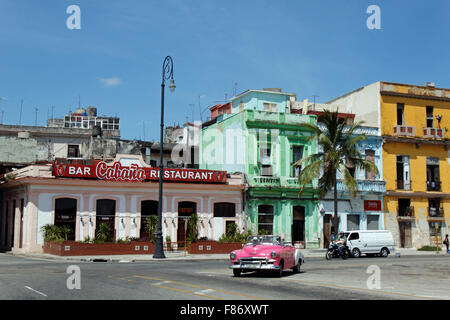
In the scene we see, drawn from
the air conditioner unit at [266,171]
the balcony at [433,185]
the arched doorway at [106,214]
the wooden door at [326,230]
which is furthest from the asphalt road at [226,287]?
the balcony at [433,185]

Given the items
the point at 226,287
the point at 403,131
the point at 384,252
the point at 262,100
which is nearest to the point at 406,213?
the point at 403,131

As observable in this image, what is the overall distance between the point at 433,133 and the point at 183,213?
23754 mm

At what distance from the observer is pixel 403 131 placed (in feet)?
150

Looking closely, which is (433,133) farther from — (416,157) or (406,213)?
(406,213)

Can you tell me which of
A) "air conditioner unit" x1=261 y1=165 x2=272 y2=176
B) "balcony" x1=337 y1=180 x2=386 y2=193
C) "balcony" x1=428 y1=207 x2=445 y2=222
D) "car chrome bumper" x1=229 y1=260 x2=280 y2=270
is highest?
"air conditioner unit" x1=261 y1=165 x2=272 y2=176

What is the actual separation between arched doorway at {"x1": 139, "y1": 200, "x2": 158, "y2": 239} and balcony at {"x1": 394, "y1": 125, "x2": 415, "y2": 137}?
21938 millimetres

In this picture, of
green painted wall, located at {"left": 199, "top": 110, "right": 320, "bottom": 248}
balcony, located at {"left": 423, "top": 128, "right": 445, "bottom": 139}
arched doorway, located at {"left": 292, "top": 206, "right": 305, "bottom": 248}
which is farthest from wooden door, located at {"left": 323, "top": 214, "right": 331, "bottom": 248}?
balcony, located at {"left": 423, "top": 128, "right": 445, "bottom": 139}

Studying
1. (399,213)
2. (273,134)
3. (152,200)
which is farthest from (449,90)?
(152,200)

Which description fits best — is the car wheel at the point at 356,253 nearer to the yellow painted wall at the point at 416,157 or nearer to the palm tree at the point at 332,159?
the palm tree at the point at 332,159

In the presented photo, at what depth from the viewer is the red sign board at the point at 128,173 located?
34775 millimetres

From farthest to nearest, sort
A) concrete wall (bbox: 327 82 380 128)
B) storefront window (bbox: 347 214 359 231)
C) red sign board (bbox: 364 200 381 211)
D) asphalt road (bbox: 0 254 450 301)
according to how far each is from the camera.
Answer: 1. concrete wall (bbox: 327 82 380 128)
2. red sign board (bbox: 364 200 381 211)
3. storefront window (bbox: 347 214 359 231)
4. asphalt road (bbox: 0 254 450 301)

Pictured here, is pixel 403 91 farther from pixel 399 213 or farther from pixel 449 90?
pixel 399 213

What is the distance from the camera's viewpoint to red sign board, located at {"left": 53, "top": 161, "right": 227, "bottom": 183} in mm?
34775

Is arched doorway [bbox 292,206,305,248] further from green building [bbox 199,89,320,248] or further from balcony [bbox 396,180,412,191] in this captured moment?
balcony [bbox 396,180,412,191]
